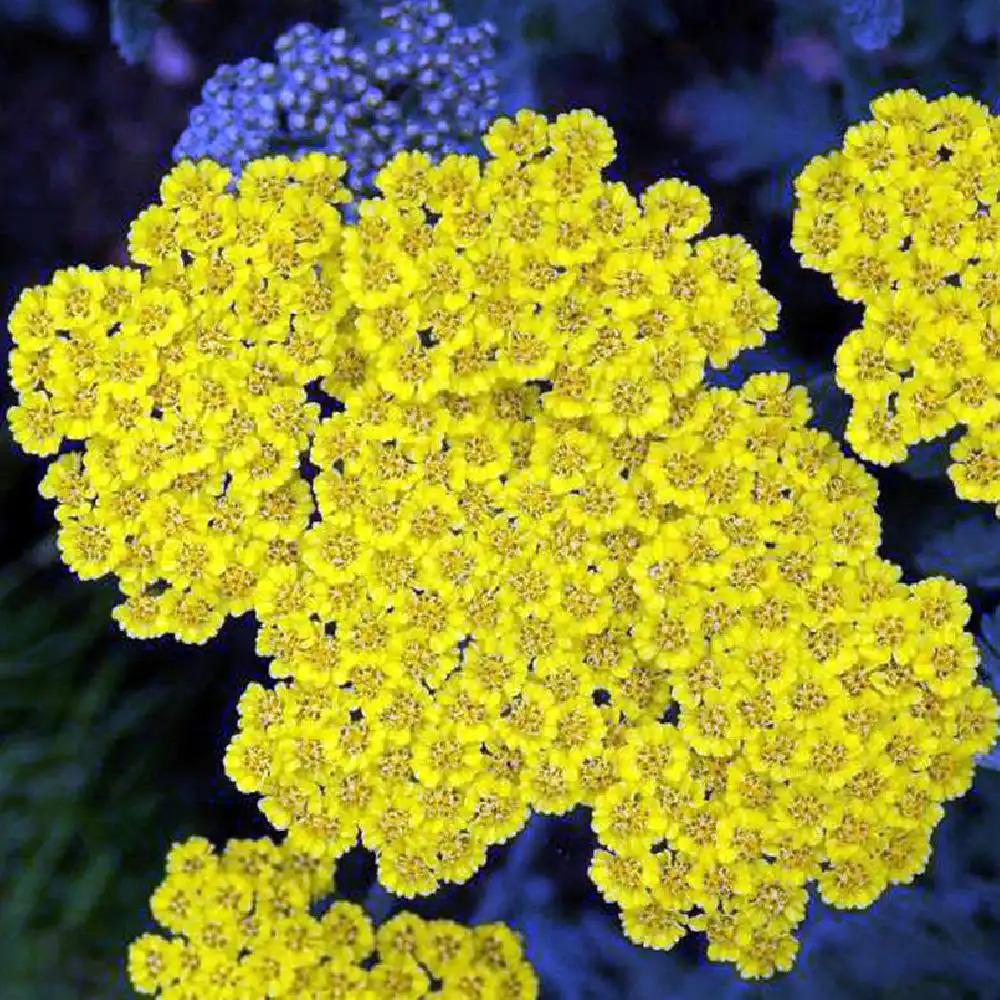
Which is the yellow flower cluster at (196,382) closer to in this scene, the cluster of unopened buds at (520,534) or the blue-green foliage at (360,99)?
the cluster of unopened buds at (520,534)

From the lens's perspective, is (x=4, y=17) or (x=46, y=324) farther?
(x=4, y=17)

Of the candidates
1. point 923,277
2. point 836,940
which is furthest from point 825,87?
point 836,940

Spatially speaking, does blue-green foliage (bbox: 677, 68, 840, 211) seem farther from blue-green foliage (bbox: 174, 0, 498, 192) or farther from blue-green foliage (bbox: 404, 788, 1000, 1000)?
blue-green foliage (bbox: 404, 788, 1000, 1000)

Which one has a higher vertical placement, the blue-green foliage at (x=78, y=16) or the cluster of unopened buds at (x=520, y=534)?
the blue-green foliage at (x=78, y=16)

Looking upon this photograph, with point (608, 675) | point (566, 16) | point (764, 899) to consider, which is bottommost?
point (764, 899)

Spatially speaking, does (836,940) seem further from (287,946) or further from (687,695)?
(287,946)

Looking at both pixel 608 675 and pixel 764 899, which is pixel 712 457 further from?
pixel 764 899

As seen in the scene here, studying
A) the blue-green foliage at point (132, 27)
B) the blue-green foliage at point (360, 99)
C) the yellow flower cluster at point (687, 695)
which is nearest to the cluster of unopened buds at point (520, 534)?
the yellow flower cluster at point (687, 695)

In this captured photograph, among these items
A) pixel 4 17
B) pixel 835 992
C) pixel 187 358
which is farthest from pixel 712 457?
pixel 4 17
